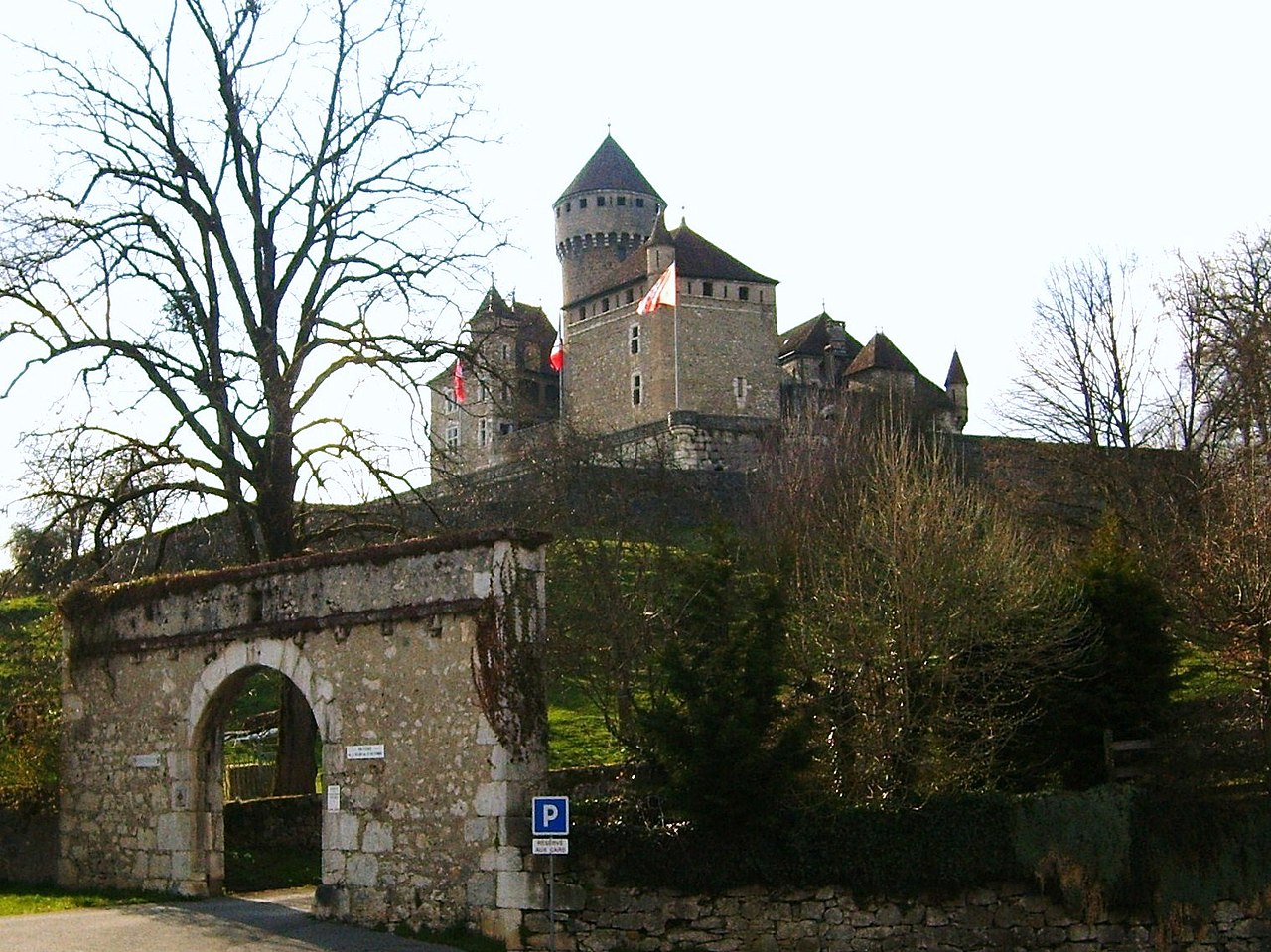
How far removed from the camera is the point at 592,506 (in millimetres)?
32688

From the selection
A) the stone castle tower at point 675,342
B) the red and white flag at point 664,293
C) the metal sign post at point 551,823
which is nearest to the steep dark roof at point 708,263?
the stone castle tower at point 675,342

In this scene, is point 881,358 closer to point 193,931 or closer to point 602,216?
point 602,216

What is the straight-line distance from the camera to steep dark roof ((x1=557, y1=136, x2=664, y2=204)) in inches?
3538

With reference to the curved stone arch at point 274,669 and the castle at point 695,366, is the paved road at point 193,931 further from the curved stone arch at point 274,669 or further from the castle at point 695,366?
the castle at point 695,366

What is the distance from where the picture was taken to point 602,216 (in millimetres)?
88750

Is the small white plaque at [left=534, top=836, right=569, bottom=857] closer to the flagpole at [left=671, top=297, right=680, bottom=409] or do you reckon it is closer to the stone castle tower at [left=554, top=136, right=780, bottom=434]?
the stone castle tower at [left=554, top=136, right=780, bottom=434]

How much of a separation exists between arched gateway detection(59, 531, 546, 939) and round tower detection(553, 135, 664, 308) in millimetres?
67206

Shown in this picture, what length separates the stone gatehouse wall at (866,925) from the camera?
54.7 feet

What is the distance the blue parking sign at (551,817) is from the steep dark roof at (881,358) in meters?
62.2

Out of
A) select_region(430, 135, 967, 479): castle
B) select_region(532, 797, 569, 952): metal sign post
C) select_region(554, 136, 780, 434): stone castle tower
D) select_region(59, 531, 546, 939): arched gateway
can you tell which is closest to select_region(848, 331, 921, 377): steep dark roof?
select_region(430, 135, 967, 479): castle

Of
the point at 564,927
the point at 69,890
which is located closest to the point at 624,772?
the point at 564,927

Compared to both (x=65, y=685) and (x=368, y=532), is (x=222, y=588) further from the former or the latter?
(x=368, y=532)

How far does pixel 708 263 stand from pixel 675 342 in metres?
4.04

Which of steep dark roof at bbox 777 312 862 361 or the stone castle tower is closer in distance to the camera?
the stone castle tower
